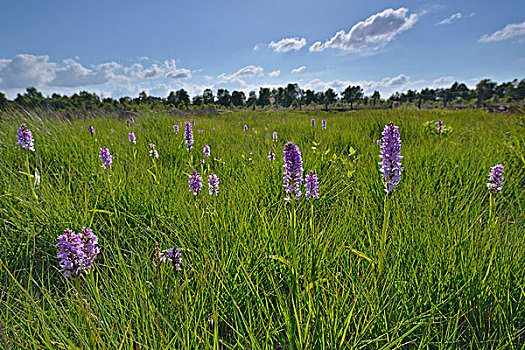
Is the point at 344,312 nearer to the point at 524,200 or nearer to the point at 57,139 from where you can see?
the point at 524,200

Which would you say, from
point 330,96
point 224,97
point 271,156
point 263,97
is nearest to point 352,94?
point 330,96

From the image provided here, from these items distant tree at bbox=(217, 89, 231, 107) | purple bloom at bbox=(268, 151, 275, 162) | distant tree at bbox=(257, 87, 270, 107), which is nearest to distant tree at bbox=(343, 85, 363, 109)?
distant tree at bbox=(257, 87, 270, 107)

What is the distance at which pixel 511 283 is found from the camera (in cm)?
129

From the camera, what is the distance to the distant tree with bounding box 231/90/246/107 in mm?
84600

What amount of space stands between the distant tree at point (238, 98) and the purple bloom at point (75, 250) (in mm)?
86584

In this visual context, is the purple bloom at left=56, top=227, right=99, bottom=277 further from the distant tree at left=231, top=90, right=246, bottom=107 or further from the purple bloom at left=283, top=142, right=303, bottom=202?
the distant tree at left=231, top=90, right=246, bottom=107

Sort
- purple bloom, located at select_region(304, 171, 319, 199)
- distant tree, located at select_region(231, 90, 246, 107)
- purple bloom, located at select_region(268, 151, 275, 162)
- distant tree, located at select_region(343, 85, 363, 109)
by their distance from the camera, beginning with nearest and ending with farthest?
purple bloom, located at select_region(304, 171, 319, 199)
purple bloom, located at select_region(268, 151, 275, 162)
distant tree, located at select_region(343, 85, 363, 109)
distant tree, located at select_region(231, 90, 246, 107)

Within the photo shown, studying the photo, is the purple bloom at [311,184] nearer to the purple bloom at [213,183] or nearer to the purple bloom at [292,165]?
the purple bloom at [292,165]

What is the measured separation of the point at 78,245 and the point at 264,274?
37.4 inches

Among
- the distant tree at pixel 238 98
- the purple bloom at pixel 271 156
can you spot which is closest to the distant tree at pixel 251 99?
the distant tree at pixel 238 98

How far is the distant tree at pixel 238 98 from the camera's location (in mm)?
84600

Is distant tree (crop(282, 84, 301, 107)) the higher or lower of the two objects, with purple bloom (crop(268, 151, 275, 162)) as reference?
higher

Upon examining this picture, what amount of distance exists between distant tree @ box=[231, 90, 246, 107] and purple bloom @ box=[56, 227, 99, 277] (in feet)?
284

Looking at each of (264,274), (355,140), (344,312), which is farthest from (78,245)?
(355,140)
